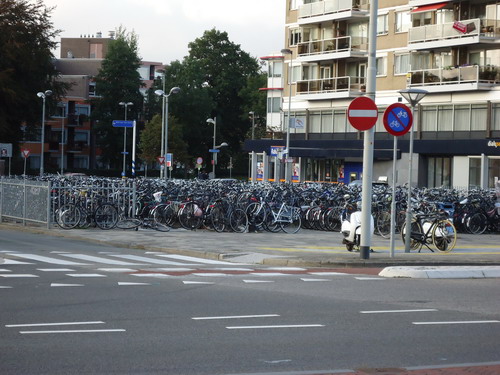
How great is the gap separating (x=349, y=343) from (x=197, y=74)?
9743cm

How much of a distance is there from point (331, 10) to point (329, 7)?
31cm

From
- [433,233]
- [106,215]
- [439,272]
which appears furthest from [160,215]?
[439,272]

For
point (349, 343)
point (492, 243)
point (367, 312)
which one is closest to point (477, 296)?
point (367, 312)

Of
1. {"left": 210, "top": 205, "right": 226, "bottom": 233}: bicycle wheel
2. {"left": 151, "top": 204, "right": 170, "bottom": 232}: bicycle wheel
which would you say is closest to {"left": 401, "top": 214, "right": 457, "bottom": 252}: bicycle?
{"left": 210, "top": 205, "right": 226, "bottom": 233}: bicycle wheel

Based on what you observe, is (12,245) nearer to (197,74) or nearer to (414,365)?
(414,365)

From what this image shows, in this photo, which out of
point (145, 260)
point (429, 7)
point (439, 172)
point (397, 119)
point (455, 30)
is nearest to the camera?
point (145, 260)

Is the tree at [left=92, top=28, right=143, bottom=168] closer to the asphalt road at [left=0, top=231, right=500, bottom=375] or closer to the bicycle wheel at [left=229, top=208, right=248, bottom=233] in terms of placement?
the bicycle wheel at [left=229, top=208, right=248, bottom=233]

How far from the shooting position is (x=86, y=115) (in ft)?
361

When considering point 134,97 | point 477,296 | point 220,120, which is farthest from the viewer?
point 220,120

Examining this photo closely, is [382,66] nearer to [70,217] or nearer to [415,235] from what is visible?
[70,217]

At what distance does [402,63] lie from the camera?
2366 inches

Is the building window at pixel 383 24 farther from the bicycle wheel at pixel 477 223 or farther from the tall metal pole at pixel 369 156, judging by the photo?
the tall metal pole at pixel 369 156

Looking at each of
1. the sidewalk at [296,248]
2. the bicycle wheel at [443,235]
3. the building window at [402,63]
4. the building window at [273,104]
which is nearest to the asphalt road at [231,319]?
the sidewalk at [296,248]

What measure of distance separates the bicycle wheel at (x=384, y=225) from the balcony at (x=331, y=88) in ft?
118
